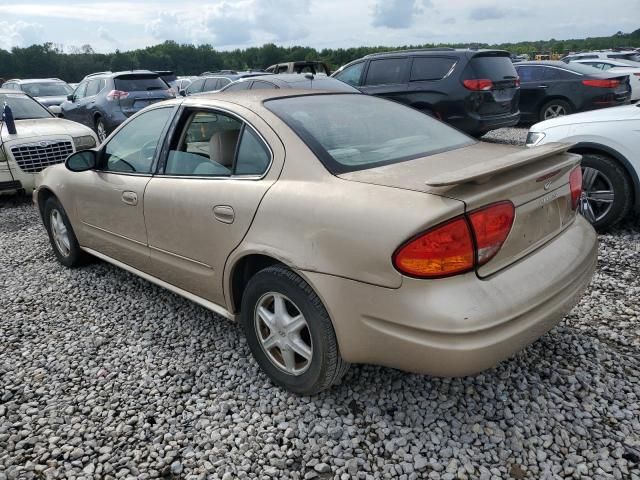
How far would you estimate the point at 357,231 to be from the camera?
2119 mm

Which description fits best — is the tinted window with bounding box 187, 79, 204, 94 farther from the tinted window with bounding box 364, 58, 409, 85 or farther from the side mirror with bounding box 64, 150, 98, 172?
the side mirror with bounding box 64, 150, 98, 172

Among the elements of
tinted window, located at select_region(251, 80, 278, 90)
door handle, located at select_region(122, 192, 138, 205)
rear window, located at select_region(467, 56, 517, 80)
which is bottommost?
door handle, located at select_region(122, 192, 138, 205)

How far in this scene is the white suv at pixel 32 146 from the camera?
6.76 meters

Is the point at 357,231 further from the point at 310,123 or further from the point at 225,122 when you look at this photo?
the point at 225,122

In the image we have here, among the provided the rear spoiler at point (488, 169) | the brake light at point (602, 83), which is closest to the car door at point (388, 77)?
the brake light at point (602, 83)

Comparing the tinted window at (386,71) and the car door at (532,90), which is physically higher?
the tinted window at (386,71)

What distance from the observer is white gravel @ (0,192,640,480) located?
2225 mm

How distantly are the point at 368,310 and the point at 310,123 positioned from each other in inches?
44.6

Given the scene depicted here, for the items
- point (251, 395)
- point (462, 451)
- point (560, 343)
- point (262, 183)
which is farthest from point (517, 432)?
point (262, 183)

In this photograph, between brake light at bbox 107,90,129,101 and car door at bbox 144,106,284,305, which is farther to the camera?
brake light at bbox 107,90,129,101

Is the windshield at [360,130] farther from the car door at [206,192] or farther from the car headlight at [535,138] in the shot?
the car headlight at [535,138]

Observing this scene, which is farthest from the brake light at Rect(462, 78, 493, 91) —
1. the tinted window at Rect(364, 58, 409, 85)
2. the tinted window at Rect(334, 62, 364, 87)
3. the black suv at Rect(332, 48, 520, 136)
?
the tinted window at Rect(334, 62, 364, 87)

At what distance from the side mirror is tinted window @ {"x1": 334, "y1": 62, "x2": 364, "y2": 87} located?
6.62 meters

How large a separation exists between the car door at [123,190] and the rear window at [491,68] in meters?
6.17
